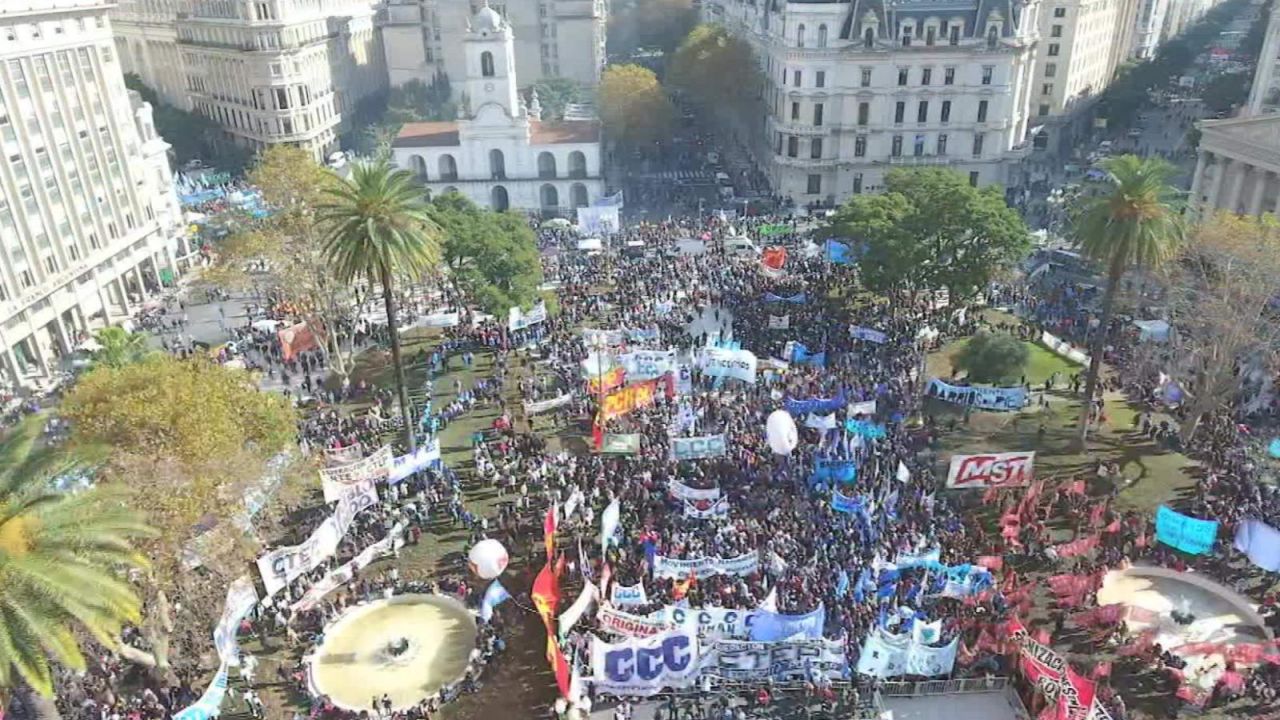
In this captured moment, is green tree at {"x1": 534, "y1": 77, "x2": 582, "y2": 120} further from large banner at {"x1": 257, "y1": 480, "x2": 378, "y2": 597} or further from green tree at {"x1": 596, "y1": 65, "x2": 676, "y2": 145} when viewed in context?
large banner at {"x1": 257, "y1": 480, "x2": 378, "y2": 597}

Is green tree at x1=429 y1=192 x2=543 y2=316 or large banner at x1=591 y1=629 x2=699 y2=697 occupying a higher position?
green tree at x1=429 y1=192 x2=543 y2=316

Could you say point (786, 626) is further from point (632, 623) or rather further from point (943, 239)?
point (943, 239)

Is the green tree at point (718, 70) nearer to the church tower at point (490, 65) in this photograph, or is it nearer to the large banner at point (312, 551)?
the church tower at point (490, 65)

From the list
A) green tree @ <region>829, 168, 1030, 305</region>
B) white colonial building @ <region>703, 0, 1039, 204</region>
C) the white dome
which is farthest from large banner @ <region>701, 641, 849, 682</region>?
the white dome

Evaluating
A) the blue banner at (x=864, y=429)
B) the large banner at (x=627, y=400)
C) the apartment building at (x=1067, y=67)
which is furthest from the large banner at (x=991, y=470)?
the apartment building at (x=1067, y=67)

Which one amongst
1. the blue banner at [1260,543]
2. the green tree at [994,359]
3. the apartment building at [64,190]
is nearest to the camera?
the blue banner at [1260,543]

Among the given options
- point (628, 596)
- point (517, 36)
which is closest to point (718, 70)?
point (517, 36)

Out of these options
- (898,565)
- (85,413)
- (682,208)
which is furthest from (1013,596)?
(682,208)
